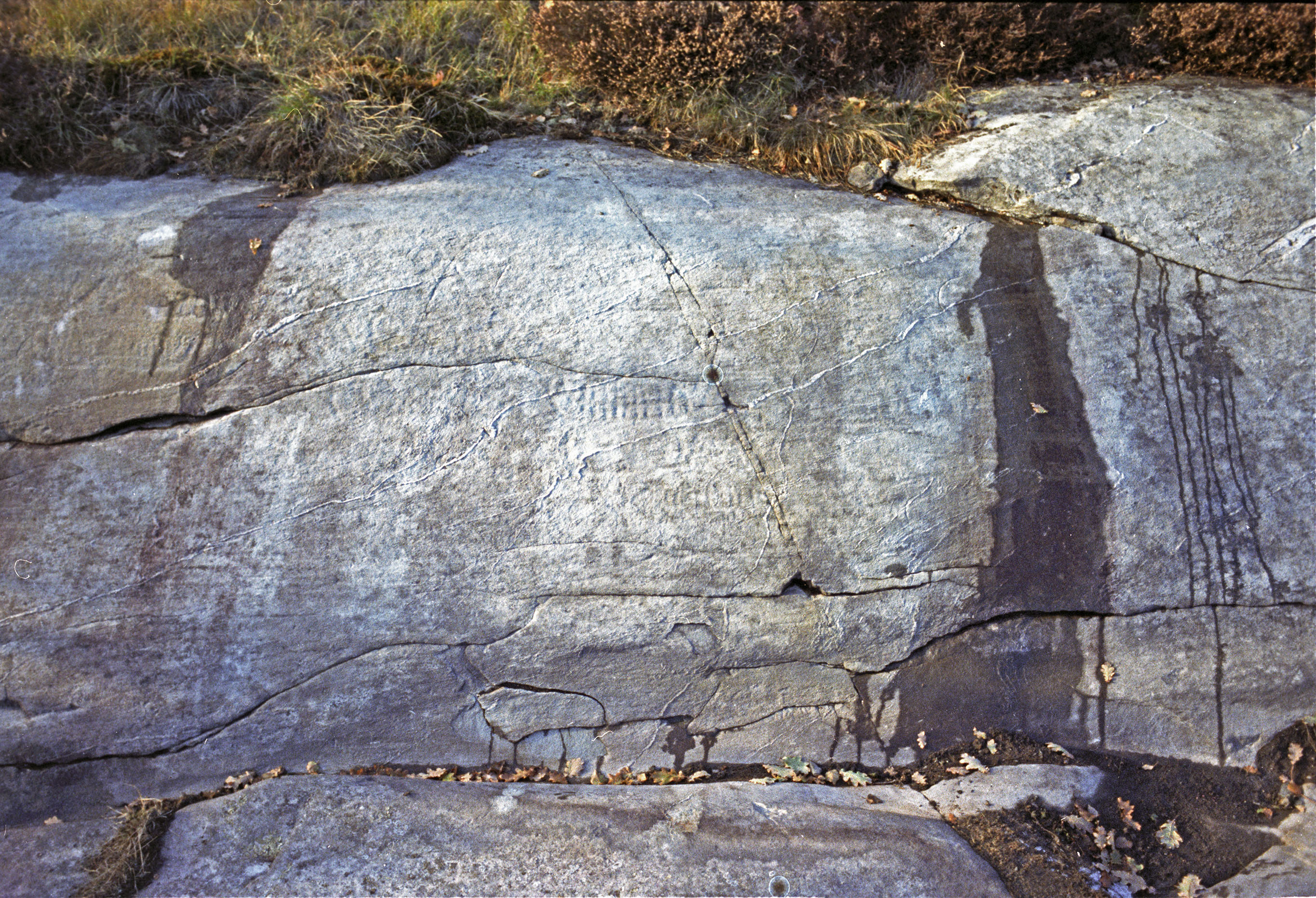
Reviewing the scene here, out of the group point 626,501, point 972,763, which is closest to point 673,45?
point 626,501

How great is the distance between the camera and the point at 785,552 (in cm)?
367

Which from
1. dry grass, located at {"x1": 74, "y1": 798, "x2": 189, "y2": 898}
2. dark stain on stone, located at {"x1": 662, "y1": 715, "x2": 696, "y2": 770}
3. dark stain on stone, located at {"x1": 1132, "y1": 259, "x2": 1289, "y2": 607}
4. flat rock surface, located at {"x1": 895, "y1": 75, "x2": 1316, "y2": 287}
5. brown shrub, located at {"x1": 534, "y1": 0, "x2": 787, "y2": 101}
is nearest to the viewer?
dry grass, located at {"x1": 74, "y1": 798, "x2": 189, "y2": 898}

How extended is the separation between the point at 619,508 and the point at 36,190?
3944 millimetres

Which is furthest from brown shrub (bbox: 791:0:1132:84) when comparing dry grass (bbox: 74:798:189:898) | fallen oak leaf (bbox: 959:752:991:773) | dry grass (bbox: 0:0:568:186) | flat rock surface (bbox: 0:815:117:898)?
flat rock surface (bbox: 0:815:117:898)

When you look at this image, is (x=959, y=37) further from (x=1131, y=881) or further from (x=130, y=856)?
(x=130, y=856)

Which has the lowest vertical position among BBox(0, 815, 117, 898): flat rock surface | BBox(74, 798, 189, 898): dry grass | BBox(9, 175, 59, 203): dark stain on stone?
BBox(0, 815, 117, 898): flat rock surface

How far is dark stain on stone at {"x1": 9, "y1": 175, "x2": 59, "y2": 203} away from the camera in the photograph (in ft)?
14.2

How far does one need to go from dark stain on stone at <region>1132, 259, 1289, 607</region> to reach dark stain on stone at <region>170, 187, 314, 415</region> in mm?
4679

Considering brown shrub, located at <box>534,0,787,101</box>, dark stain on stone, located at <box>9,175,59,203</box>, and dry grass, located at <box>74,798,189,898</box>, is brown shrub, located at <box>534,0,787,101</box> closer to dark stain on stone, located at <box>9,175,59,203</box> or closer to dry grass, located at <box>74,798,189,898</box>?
dark stain on stone, located at <box>9,175,59,203</box>

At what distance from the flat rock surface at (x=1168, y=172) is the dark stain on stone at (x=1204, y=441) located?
1.27 ft

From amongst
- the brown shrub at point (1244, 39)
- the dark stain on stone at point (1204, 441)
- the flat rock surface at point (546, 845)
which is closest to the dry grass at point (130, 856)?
the flat rock surface at point (546, 845)

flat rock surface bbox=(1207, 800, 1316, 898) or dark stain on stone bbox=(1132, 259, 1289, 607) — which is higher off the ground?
dark stain on stone bbox=(1132, 259, 1289, 607)

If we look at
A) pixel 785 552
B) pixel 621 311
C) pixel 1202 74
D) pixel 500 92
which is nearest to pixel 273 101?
pixel 500 92

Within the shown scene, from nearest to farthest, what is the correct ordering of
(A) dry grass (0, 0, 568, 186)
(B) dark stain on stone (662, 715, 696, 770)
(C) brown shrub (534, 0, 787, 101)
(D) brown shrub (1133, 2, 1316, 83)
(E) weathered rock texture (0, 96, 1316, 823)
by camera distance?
1. (E) weathered rock texture (0, 96, 1316, 823)
2. (B) dark stain on stone (662, 715, 696, 770)
3. (A) dry grass (0, 0, 568, 186)
4. (D) brown shrub (1133, 2, 1316, 83)
5. (C) brown shrub (534, 0, 787, 101)
